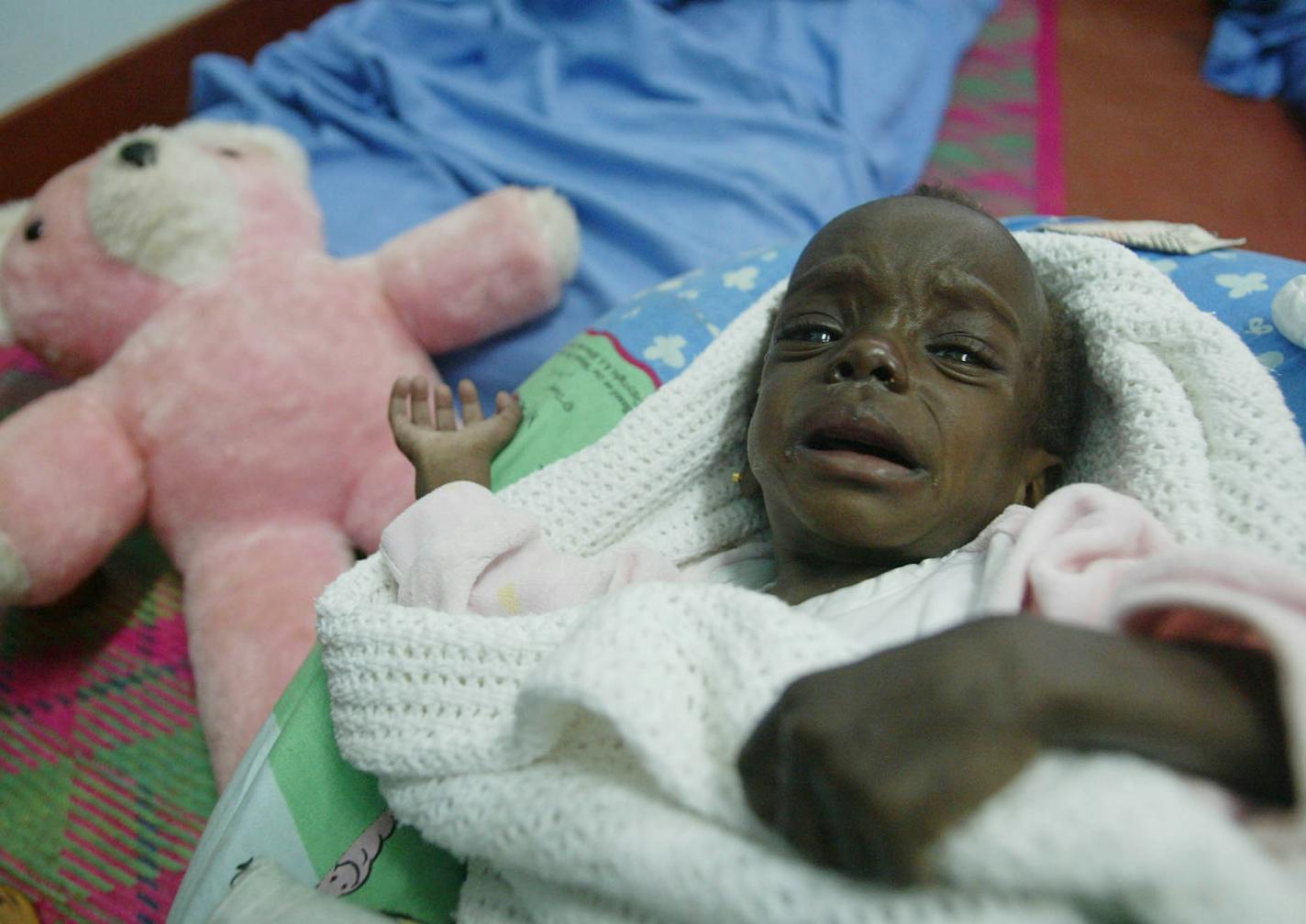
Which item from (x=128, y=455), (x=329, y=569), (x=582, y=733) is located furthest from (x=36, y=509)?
(x=582, y=733)

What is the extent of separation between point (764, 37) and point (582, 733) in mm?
1556

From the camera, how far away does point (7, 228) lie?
1198 millimetres

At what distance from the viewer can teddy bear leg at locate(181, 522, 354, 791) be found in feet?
3.12

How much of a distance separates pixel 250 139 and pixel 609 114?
0.61 metres

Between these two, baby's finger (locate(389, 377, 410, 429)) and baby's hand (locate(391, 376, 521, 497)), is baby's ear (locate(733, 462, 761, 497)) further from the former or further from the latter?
baby's finger (locate(389, 377, 410, 429))

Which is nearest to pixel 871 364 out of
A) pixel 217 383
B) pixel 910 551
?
pixel 910 551

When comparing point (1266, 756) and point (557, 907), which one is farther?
point (557, 907)

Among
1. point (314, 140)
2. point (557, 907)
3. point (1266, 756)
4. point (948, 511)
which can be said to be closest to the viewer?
point (1266, 756)

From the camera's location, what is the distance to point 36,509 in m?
0.97

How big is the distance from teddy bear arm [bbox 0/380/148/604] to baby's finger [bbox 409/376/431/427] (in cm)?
34

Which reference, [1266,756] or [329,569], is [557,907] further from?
[329,569]

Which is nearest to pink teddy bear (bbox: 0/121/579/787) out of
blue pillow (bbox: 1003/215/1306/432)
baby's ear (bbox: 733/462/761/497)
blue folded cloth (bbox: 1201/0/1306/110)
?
baby's ear (bbox: 733/462/761/497)

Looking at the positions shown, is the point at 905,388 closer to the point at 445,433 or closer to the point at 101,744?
the point at 445,433

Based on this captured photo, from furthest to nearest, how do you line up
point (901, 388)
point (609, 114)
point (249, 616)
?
point (609, 114), point (249, 616), point (901, 388)
